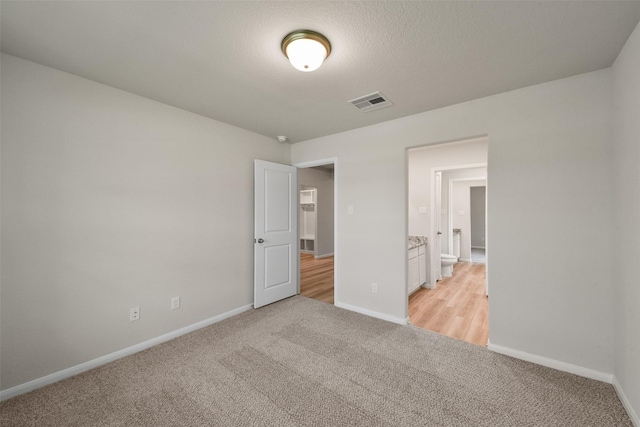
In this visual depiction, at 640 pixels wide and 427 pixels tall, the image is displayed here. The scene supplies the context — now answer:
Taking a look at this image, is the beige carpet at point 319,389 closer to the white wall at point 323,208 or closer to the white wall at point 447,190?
the white wall at point 447,190

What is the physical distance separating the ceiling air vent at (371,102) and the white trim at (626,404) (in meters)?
2.81

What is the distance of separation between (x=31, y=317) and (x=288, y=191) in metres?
2.80

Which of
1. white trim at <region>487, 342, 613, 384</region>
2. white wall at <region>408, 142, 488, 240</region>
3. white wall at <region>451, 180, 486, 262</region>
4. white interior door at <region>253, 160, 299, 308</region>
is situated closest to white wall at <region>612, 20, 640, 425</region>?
white trim at <region>487, 342, 613, 384</region>

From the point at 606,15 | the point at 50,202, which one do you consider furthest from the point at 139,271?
the point at 606,15

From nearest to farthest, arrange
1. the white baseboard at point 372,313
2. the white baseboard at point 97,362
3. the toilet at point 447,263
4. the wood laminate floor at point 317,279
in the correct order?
the white baseboard at point 97,362 < the white baseboard at point 372,313 < the wood laminate floor at point 317,279 < the toilet at point 447,263

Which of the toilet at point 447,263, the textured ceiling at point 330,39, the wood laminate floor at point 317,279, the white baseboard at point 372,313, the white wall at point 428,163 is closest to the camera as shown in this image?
the textured ceiling at point 330,39

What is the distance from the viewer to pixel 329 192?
24.7ft

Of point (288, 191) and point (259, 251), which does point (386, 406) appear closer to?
point (259, 251)

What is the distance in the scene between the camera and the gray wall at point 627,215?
1560 mm

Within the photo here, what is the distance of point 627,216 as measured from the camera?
1689mm

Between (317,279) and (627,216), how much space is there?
4.08 m

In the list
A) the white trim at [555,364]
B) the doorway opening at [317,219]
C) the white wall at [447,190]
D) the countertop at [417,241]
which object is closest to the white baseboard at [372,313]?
the white trim at [555,364]

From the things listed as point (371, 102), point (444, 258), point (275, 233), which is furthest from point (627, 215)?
point (444, 258)

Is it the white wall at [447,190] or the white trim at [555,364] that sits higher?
the white wall at [447,190]
